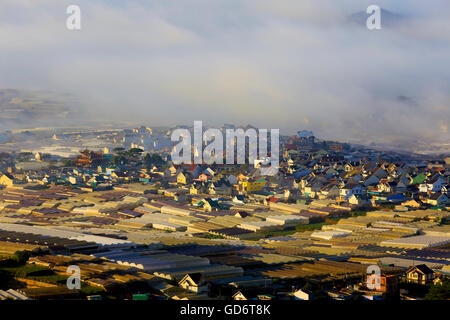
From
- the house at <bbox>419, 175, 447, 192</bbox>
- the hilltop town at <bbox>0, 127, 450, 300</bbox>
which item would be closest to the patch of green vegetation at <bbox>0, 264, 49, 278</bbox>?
the hilltop town at <bbox>0, 127, 450, 300</bbox>

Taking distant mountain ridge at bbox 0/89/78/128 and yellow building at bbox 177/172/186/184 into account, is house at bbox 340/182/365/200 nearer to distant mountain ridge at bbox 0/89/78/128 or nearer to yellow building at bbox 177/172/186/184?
yellow building at bbox 177/172/186/184

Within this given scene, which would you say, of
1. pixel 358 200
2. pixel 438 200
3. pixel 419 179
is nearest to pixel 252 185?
pixel 358 200

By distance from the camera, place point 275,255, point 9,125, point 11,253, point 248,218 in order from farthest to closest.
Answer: point 9,125 → point 248,218 → point 275,255 → point 11,253

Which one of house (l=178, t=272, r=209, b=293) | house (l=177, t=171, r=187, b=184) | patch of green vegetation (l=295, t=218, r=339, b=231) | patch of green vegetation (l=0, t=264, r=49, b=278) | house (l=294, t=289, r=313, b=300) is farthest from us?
house (l=177, t=171, r=187, b=184)

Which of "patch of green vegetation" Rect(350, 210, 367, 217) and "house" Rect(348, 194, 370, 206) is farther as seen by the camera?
"house" Rect(348, 194, 370, 206)

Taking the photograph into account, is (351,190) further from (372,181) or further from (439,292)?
(439,292)
